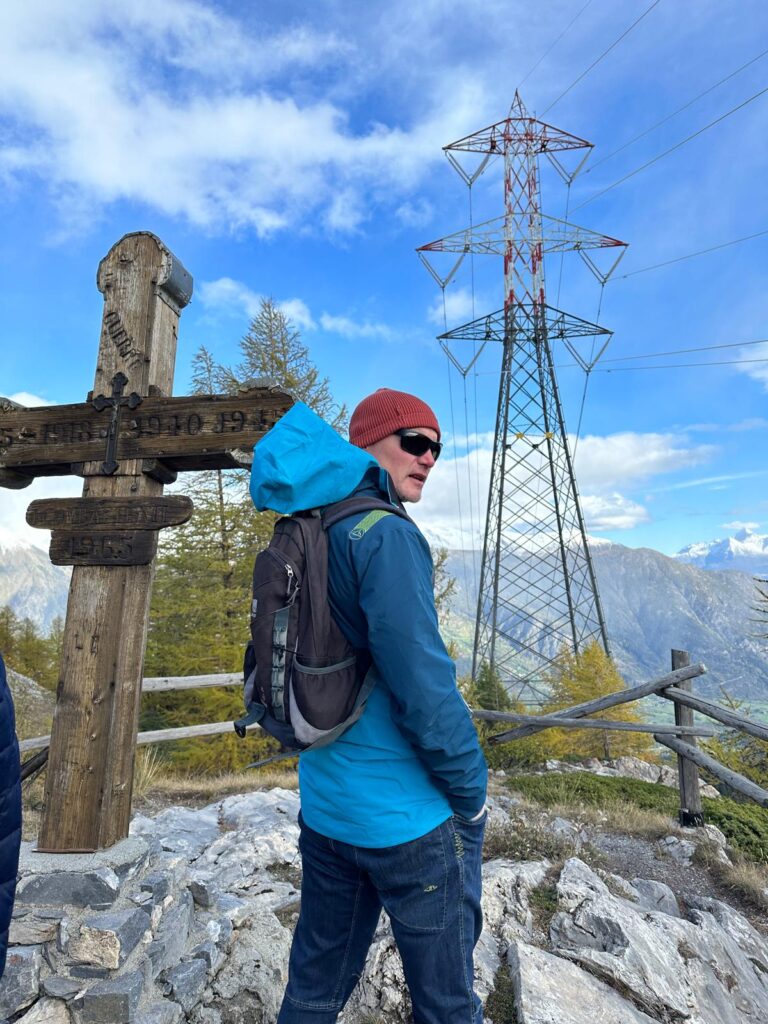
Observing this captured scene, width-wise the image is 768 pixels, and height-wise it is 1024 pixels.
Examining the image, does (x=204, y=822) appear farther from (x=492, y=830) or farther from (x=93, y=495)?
(x=93, y=495)

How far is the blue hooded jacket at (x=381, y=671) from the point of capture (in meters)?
1.48

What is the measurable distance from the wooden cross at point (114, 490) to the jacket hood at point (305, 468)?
5.01 ft

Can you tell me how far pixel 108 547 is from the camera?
130 inches

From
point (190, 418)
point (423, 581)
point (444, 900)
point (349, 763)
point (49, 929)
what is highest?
point (190, 418)

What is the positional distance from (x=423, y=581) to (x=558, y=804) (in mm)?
6015

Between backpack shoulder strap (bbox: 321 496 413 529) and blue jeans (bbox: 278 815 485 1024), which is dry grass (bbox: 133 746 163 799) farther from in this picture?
backpack shoulder strap (bbox: 321 496 413 529)

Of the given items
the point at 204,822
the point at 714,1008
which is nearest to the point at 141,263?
the point at 204,822

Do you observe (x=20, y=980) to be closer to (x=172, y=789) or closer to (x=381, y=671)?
(x=381, y=671)

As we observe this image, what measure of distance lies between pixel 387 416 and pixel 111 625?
2182 millimetres

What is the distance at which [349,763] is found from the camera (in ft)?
5.32

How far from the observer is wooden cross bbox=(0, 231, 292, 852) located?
3.13 m

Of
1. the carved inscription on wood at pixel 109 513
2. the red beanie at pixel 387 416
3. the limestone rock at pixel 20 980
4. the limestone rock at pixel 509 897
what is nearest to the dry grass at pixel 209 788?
the limestone rock at pixel 509 897

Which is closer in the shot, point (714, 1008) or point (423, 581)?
point (423, 581)

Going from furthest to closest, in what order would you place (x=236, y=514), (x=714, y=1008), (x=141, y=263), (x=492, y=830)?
(x=236, y=514) → (x=492, y=830) → (x=141, y=263) → (x=714, y=1008)
